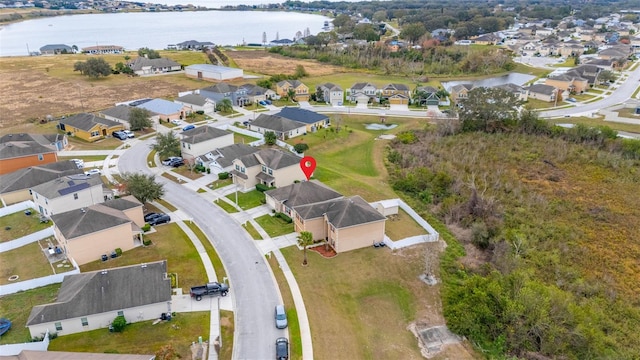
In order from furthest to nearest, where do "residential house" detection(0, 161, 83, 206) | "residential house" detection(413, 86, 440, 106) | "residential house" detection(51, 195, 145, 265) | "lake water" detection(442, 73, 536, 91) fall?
"lake water" detection(442, 73, 536, 91) < "residential house" detection(413, 86, 440, 106) < "residential house" detection(0, 161, 83, 206) < "residential house" detection(51, 195, 145, 265)

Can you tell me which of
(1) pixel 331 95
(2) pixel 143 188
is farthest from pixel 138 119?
(1) pixel 331 95

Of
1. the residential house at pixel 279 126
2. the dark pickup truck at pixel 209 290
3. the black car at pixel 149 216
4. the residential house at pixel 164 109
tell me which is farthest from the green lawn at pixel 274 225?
the residential house at pixel 164 109

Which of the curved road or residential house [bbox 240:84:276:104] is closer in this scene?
the curved road

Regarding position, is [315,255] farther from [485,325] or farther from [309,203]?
[485,325]

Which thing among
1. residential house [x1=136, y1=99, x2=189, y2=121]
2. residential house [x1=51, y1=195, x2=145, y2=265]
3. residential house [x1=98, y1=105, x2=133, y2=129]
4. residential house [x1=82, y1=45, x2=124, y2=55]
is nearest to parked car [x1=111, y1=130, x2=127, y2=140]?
residential house [x1=98, y1=105, x2=133, y2=129]

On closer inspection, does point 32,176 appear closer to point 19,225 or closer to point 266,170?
point 19,225

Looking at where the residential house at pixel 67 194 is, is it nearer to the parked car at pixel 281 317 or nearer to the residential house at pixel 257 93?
the parked car at pixel 281 317

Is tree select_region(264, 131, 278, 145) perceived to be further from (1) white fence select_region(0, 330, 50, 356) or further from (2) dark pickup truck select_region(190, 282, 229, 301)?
(1) white fence select_region(0, 330, 50, 356)
